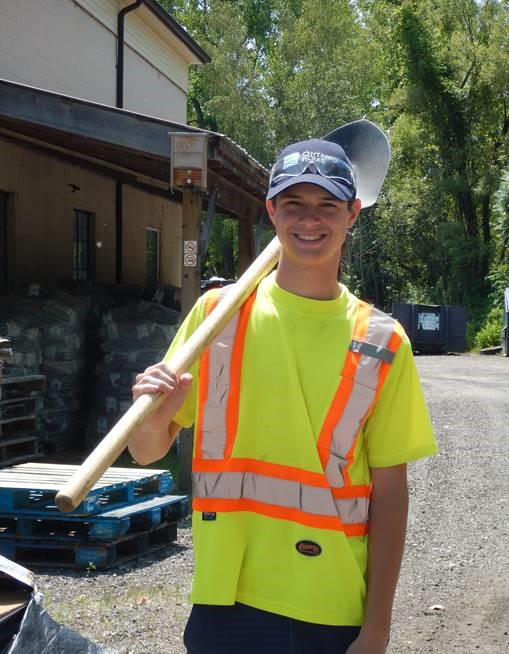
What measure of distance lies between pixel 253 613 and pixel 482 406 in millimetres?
13014

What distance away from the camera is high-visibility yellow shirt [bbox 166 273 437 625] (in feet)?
7.21

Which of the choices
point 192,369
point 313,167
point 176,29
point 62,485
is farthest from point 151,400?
point 176,29

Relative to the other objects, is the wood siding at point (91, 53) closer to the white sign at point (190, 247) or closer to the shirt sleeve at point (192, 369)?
the white sign at point (190, 247)

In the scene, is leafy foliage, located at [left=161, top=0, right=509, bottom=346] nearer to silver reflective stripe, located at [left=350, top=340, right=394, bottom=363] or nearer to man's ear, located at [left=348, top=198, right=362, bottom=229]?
man's ear, located at [left=348, top=198, right=362, bottom=229]

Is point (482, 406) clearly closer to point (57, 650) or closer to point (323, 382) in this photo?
point (57, 650)

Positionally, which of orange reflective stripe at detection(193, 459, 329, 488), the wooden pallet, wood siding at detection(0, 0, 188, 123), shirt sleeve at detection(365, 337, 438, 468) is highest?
wood siding at detection(0, 0, 188, 123)

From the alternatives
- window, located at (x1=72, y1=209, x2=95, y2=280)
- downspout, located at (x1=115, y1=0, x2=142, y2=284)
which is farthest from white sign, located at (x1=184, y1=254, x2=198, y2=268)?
downspout, located at (x1=115, y1=0, x2=142, y2=284)

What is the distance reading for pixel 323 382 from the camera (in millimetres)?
2275

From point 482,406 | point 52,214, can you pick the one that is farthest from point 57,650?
point 482,406

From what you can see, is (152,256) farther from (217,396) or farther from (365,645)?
(365,645)

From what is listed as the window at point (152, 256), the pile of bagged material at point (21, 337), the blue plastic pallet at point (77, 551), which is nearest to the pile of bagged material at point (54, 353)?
the pile of bagged material at point (21, 337)

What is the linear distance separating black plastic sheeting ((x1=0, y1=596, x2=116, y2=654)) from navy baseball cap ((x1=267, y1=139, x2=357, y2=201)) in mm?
2145

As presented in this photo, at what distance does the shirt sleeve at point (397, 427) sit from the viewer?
2.29 m

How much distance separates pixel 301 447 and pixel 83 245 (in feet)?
44.5
